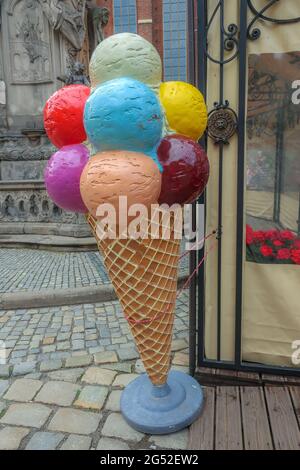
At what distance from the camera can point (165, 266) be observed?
211cm

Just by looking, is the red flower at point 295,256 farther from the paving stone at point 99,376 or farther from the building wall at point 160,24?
the building wall at point 160,24

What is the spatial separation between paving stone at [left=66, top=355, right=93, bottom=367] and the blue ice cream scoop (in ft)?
6.79

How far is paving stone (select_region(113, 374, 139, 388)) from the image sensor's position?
2.77 meters

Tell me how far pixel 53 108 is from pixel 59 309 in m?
2.90

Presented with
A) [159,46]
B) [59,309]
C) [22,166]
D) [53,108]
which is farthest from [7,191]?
[159,46]

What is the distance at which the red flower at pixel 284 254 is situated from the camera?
254 cm

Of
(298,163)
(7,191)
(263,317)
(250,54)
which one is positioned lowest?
(263,317)

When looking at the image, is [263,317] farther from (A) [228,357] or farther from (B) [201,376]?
(B) [201,376]

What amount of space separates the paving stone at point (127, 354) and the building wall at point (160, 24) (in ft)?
103

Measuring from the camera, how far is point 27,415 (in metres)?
2.45

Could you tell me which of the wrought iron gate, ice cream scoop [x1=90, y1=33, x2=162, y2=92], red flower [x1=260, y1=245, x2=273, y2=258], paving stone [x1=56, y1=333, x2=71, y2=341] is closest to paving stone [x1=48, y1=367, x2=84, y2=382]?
paving stone [x1=56, y1=333, x2=71, y2=341]
